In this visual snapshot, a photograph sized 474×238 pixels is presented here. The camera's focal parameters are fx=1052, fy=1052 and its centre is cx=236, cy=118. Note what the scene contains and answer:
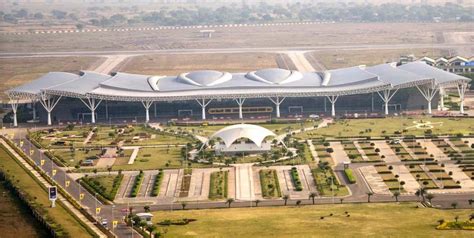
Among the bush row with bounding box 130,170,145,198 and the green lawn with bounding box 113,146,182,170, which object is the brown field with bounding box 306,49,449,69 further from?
the bush row with bounding box 130,170,145,198

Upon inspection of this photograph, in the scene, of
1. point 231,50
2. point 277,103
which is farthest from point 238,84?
point 231,50

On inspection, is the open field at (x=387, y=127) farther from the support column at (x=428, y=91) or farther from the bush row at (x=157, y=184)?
the bush row at (x=157, y=184)

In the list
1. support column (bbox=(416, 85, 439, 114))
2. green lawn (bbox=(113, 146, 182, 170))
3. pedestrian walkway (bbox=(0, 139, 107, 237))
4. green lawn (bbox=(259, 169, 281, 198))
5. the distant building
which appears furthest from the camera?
the distant building

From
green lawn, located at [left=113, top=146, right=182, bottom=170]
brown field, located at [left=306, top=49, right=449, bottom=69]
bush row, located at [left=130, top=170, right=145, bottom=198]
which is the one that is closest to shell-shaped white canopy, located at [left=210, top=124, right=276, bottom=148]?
green lawn, located at [left=113, top=146, right=182, bottom=170]

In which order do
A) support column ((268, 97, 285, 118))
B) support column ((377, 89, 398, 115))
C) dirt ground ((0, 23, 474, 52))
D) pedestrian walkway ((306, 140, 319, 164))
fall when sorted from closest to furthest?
pedestrian walkway ((306, 140, 319, 164))
support column ((268, 97, 285, 118))
support column ((377, 89, 398, 115))
dirt ground ((0, 23, 474, 52))

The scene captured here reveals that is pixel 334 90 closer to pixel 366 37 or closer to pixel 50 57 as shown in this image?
pixel 50 57

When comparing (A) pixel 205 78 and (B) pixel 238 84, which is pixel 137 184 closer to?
(B) pixel 238 84

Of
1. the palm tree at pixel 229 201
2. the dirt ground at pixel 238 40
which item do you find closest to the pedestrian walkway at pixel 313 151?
the palm tree at pixel 229 201

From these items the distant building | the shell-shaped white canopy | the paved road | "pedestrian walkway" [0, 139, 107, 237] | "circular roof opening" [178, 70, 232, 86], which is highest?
"circular roof opening" [178, 70, 232, 86]
